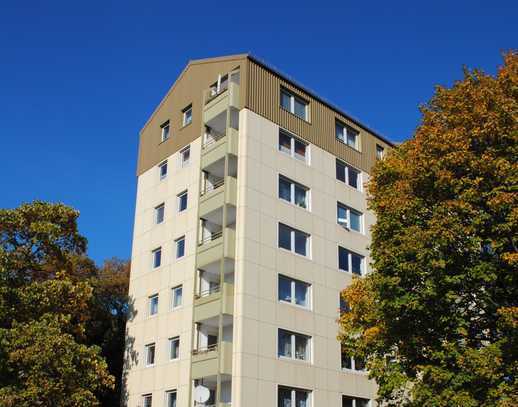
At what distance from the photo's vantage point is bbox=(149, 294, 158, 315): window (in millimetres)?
39844

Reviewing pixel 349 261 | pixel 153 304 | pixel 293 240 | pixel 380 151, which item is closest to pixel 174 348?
pixel 153 304

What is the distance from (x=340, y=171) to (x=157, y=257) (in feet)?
42.8

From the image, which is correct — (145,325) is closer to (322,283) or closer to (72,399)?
(72,399)

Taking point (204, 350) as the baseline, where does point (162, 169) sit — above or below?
above

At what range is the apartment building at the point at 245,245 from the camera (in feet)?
113

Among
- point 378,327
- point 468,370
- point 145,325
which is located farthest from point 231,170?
point 468,370

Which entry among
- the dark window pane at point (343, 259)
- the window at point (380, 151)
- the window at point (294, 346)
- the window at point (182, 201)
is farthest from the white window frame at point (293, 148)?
the window at point (294, 346)

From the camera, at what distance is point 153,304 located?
1582 inches

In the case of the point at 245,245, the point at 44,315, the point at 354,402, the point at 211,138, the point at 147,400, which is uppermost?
the point at 211,138

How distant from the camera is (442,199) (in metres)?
24.7

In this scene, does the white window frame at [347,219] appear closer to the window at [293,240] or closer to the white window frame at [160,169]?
the window at [293,240]

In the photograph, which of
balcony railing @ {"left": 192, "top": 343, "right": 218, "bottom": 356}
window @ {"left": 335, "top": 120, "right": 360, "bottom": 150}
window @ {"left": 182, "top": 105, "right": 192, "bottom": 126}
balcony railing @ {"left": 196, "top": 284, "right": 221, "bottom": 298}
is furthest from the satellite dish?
window @ {"left": 335, "top": 120, "right": 360, "bottom": 150}

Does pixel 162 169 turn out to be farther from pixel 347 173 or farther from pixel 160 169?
pixel 347 173

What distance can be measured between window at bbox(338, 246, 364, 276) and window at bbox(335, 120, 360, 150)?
7.67m
